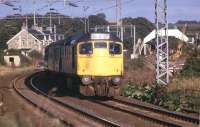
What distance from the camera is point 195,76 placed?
104 feet

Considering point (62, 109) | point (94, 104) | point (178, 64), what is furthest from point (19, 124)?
point (178, 64)

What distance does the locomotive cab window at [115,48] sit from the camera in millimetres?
26344

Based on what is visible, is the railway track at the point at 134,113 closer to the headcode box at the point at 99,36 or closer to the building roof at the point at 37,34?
the headcode box at the point at 99,36

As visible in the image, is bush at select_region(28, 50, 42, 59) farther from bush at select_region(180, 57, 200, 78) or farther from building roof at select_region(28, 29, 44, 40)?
bush at select_region(180, 57, 200, 78)

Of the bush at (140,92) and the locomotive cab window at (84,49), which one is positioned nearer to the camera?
the bush at (140,92)

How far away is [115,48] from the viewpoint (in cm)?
2655

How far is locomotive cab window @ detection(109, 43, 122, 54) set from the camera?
1037 inches

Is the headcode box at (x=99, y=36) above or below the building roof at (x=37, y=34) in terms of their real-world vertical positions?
below

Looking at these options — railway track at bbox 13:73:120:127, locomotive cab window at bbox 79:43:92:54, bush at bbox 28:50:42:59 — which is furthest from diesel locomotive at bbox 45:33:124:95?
bush at bbox 28:50:42:59

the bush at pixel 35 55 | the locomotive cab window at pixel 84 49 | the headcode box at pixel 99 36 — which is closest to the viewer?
the locomotive cab window at pixel 84 49

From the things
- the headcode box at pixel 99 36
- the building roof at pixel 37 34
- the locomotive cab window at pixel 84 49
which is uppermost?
the building roof at pixel 37 34

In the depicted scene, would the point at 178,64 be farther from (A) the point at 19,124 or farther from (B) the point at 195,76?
(A) the point at 19,124

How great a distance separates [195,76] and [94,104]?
841cm

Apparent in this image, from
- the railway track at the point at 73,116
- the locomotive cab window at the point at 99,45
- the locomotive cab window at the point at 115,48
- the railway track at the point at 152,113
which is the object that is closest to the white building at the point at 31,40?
the locomotive cab window at the point at 115,48
